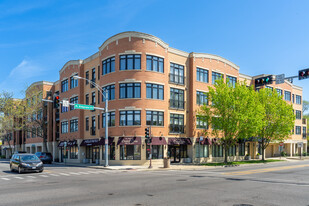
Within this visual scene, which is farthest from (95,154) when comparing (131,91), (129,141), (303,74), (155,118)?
(303,74)

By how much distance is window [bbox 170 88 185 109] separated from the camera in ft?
122

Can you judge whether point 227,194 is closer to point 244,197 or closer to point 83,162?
point 244,197

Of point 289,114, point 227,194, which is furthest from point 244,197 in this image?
point 289,114

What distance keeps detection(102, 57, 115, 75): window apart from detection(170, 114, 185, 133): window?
961cm

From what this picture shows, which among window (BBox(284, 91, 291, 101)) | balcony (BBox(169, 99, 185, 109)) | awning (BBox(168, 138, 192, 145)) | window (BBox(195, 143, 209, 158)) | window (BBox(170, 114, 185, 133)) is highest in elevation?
window (BBox(284, 91, 291, 101))

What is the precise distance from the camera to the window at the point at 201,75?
131 feet

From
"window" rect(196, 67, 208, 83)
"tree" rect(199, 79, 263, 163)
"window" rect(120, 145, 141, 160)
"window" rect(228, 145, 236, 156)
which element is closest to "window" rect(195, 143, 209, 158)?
"tree" rect(199, 79, 263, 163)

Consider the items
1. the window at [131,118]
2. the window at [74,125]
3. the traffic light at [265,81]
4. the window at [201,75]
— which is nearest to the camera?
the traffic light at [265,81]

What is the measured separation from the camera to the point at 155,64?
35.7 metres

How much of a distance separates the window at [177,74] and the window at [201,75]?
94.9 inches

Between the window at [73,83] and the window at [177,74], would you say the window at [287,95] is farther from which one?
the window at [73,83]

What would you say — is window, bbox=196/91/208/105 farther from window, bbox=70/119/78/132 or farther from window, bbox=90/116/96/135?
window, bbox=70/119/78/132

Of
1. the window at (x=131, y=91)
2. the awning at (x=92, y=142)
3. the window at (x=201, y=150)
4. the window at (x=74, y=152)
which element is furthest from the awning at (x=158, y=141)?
the window at (x=74, y=152)

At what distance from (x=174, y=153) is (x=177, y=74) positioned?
10.3 m
